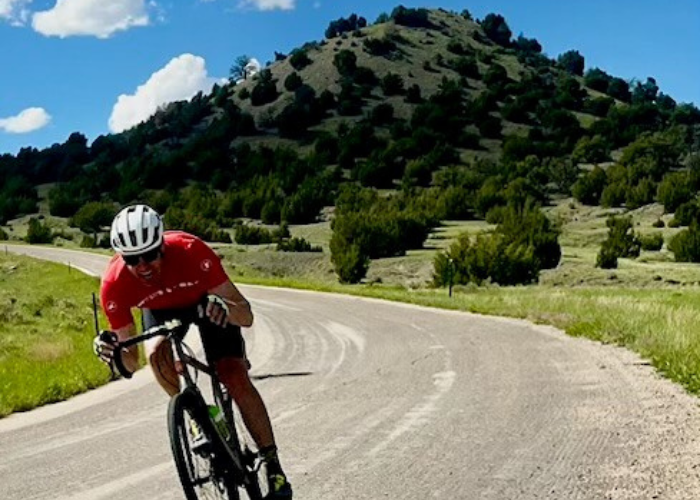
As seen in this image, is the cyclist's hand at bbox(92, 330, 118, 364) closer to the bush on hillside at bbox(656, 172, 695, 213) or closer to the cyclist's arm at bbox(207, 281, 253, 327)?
the cyclist's arm at bbox(207, 281, 253, 327)

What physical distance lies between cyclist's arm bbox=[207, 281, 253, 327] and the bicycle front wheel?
0.57 metres

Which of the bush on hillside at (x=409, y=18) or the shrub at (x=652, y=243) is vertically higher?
the bush on hillside at (x=409, y=18)

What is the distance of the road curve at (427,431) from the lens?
6551mm

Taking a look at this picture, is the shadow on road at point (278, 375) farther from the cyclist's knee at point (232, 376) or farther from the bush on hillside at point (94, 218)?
the bush on hillside at point (94, 218)

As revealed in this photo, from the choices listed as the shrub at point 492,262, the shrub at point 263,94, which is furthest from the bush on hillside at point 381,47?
the shrub at point 492,262

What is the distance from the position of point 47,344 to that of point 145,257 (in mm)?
13818

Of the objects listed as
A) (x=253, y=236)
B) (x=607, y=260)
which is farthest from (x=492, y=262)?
(x=253, y=236)

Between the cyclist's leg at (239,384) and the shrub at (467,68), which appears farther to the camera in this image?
the shrub at (467,68)

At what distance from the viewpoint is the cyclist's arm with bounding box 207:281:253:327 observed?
5.33 metres

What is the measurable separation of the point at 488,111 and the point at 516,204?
187ft

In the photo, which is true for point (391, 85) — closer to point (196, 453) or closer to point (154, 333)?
point (154, 333)

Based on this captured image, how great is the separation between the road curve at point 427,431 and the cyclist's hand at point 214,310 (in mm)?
1890

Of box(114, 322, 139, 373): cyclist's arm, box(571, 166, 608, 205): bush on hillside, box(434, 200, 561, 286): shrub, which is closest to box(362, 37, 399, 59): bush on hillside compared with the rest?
box(571, 166, 608, 205): bush on hillside

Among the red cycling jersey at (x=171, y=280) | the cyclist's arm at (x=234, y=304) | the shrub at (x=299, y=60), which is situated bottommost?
the cyclist's arm at (x=234, y=304)
